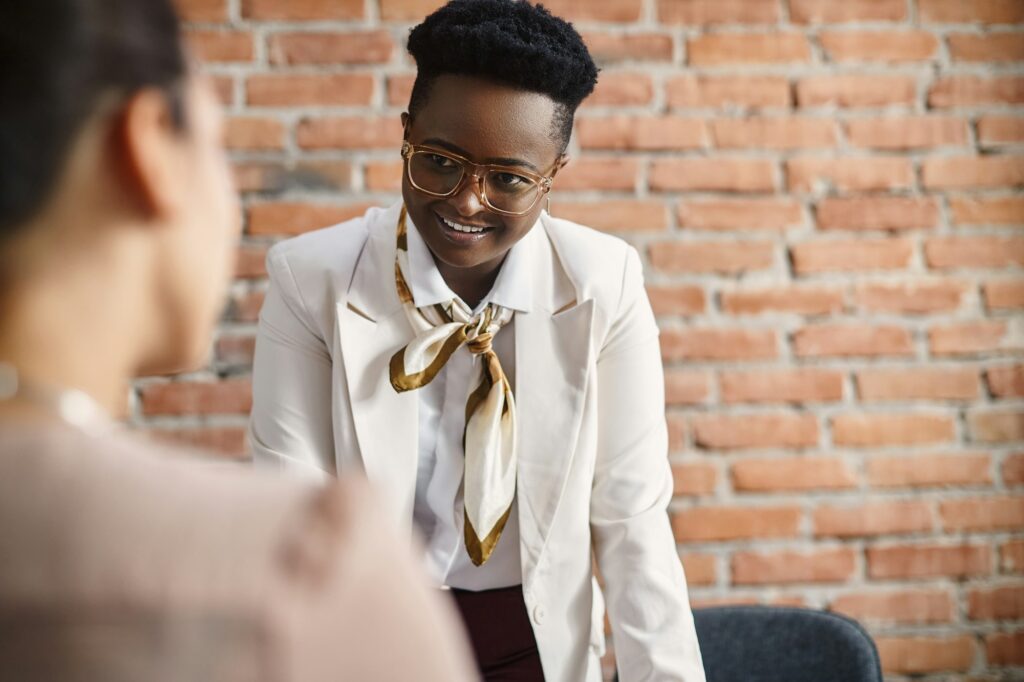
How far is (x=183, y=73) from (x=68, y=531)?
0.76ft

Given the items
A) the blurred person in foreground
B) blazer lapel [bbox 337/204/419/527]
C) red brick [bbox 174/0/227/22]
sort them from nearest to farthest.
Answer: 1. the blurred person in foreground
2. blazer lapel [bbox 337/204/419/527]
3. red brick [bbox 174/0/227/22]

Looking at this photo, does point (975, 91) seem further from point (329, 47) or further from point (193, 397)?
point (193, 397)

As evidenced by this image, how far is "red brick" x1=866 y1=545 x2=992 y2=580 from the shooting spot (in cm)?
209

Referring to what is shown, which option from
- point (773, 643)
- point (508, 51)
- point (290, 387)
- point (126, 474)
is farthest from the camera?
point (773, 643)

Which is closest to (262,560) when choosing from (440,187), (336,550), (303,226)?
(336,550)

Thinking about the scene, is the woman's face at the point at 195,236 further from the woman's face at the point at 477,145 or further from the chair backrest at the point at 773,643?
the chair backrest at the point at 773,643

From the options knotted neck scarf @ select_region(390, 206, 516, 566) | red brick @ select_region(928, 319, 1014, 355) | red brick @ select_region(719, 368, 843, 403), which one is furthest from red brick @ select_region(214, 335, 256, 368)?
red brick @ select_region(928, 319, 1014, 355)

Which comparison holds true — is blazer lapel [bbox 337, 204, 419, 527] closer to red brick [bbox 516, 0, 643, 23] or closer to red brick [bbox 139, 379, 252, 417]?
red brick [bbox 139, 379, 252, 417]

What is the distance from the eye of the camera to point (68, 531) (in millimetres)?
398

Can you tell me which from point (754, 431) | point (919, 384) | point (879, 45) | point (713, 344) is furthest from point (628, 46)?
point (919, 384)

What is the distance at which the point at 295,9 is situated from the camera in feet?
6.38

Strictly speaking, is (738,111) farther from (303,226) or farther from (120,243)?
(120,243)

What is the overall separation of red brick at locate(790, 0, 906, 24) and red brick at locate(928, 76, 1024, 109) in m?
0.18

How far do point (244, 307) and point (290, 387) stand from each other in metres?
0.63
